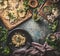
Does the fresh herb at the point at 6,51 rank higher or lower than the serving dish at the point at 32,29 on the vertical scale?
lower

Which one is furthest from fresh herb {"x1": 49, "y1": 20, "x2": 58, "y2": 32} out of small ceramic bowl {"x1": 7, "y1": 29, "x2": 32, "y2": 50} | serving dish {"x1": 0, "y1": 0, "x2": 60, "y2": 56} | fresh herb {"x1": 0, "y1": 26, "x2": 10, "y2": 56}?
fresh herb {"x1": 0, "y1": 26, "x2": 10, "y2": 56}

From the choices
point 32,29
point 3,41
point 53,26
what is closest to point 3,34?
point 3,41

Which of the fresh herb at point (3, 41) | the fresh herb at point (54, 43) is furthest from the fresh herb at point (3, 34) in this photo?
the fresh herb at point (54, 43)

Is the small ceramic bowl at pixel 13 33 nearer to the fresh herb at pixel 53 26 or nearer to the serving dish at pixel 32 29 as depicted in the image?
the serving dish at pixel 32 29

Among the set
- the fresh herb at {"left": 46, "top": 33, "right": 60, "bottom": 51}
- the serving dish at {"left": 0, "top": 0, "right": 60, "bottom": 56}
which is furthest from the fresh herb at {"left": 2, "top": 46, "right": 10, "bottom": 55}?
the fresh herb at {"left": 46, "top": 33, "right": 60, "bottom": 51}

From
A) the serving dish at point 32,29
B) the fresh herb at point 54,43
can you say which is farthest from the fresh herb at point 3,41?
the fresh herb at point 54,43

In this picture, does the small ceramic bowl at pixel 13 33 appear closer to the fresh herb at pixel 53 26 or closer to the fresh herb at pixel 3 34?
the fresh herb at pixel 3 34

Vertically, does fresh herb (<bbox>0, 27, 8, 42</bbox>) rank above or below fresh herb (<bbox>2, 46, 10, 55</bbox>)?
above

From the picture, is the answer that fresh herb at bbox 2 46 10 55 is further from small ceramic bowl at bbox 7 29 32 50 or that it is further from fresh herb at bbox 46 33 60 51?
fresh herb at bbox 46 33 60 51

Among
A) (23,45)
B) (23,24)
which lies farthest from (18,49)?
(23,24)

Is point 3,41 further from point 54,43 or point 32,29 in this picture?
point 54,43

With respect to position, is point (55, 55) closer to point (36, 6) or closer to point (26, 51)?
point (26, 51)
